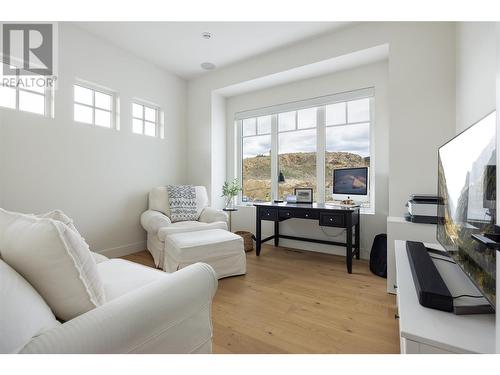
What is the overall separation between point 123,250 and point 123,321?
2768 mm

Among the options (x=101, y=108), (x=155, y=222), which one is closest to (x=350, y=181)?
(x=155, y=222)

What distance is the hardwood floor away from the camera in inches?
54.0

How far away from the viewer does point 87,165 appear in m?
2.75

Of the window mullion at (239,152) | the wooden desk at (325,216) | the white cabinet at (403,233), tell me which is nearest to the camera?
the white cabinet at (403,233)

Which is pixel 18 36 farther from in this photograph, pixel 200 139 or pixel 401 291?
pixel 401 291

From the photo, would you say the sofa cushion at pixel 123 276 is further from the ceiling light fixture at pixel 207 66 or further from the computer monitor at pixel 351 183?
the ceiling light fixture at pixel 207 66

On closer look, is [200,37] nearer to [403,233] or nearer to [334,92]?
[334,92]

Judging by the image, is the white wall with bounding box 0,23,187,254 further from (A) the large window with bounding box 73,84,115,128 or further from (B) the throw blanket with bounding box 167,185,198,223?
(B) the throw blanket with bounding box 167,185,198,223

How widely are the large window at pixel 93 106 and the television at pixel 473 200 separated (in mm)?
3441

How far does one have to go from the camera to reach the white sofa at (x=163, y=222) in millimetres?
2588

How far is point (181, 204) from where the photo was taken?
321cm

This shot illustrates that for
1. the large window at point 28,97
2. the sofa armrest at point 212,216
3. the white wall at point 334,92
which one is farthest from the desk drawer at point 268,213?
the large window at point 28,97

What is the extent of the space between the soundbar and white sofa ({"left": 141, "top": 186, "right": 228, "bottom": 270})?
2118 millimetres

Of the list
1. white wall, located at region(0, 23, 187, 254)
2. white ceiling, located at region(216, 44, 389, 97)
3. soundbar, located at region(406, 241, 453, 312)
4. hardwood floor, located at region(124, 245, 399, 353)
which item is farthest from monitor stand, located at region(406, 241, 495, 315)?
white wall, located at region(0, 23, 187, 254)
